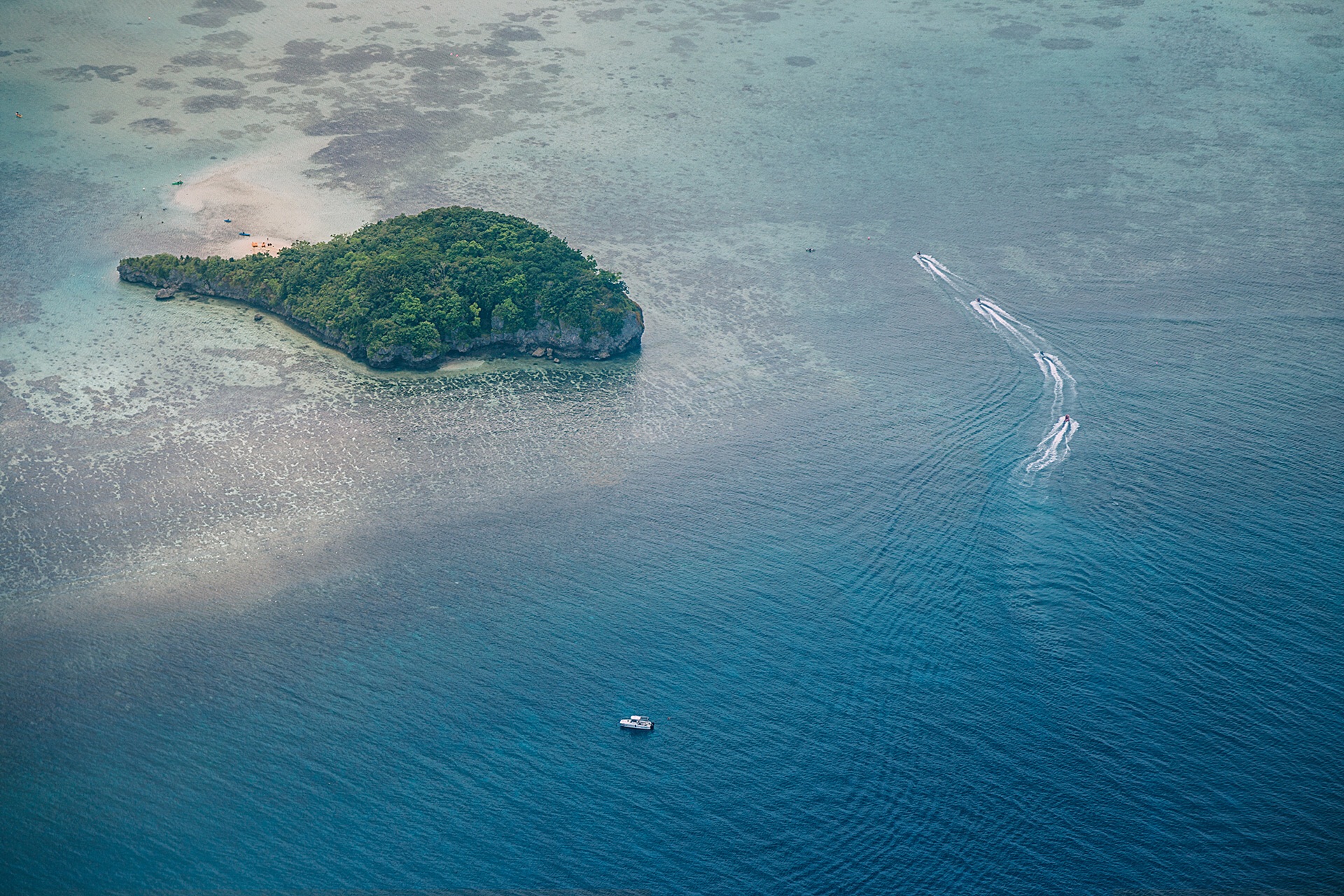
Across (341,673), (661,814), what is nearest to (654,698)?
(661,814)

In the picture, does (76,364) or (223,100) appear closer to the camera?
(76,364)

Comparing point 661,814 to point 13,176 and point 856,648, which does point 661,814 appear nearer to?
point 856,648

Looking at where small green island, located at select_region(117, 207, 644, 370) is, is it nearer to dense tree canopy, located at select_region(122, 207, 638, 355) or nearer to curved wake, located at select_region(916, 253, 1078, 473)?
dense tree canopy, located at select_region(122, 207, 638, 355)

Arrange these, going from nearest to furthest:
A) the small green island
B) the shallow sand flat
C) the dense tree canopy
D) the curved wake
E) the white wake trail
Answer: the white wake trail, the curved wake, the small green island, the dense tree canopy, the shallow sand flat

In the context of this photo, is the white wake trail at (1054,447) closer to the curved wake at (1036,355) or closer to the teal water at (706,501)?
the curved wake at (1036,355)

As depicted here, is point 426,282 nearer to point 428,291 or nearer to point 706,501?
point 428,291

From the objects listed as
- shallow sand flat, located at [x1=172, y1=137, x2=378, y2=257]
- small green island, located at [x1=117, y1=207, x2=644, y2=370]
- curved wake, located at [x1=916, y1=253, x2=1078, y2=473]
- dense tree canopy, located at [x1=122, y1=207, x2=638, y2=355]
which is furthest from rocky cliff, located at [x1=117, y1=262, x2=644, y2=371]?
curved wake, located at [x1=916, y1=253, x2=1078, y2=473]
